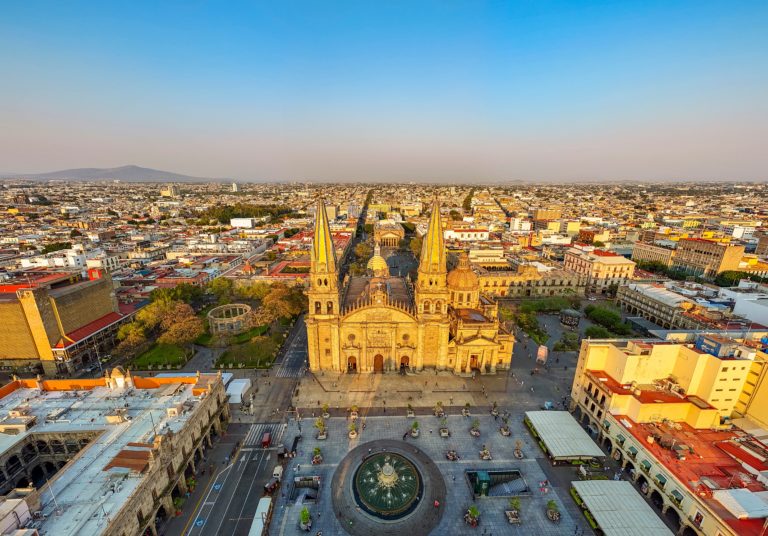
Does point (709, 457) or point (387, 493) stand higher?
point (709, 457)

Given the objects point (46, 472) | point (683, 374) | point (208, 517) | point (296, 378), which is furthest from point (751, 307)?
point (46, 472)

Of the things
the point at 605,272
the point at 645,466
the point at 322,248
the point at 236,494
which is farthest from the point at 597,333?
the point at 236,494

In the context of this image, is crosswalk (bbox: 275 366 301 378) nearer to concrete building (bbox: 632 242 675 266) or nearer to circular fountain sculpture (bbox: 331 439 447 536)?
circular fountain sculpture (bbox: 331 439 447 536)

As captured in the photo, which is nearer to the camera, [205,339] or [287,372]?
[287,372]

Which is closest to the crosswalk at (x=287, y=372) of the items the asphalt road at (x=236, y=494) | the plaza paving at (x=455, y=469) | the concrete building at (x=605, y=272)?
the plaza paving at (x=455, y=469)

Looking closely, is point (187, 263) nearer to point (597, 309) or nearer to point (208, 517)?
point (208, 517)

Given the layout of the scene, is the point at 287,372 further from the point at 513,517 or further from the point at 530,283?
the point at 530,283

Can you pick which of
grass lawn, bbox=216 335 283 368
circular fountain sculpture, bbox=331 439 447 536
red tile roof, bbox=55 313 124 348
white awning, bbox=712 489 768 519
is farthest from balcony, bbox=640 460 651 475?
red tile roof, bbox=55 313 124 348

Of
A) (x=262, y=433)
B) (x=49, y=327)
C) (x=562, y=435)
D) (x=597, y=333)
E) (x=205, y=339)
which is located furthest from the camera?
(x=205, y=339)
